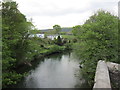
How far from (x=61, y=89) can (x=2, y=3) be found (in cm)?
661

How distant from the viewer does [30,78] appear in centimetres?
850

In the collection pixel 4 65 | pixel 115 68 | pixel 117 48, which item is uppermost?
pixel 117 48

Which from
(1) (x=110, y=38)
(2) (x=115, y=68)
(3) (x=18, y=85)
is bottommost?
(3) (x=18, y=85)

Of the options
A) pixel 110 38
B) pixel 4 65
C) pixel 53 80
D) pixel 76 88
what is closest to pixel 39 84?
pixel 53 80

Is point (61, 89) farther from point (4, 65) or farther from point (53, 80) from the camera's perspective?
point (4, 65)

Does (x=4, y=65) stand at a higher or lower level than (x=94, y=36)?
lower

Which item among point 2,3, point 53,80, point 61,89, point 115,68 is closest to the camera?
point 115,68

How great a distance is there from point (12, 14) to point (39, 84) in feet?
16.7

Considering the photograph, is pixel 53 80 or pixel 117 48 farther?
pixel 53 80

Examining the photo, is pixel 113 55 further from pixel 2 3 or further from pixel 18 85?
pixel 2 3

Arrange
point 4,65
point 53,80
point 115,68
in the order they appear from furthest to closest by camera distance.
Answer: point 53,80
point 4,65
point 115,68

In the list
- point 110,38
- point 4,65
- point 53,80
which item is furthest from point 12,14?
point 110,38

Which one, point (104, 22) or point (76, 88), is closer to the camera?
point (104, 22)

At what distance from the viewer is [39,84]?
24.3ft
